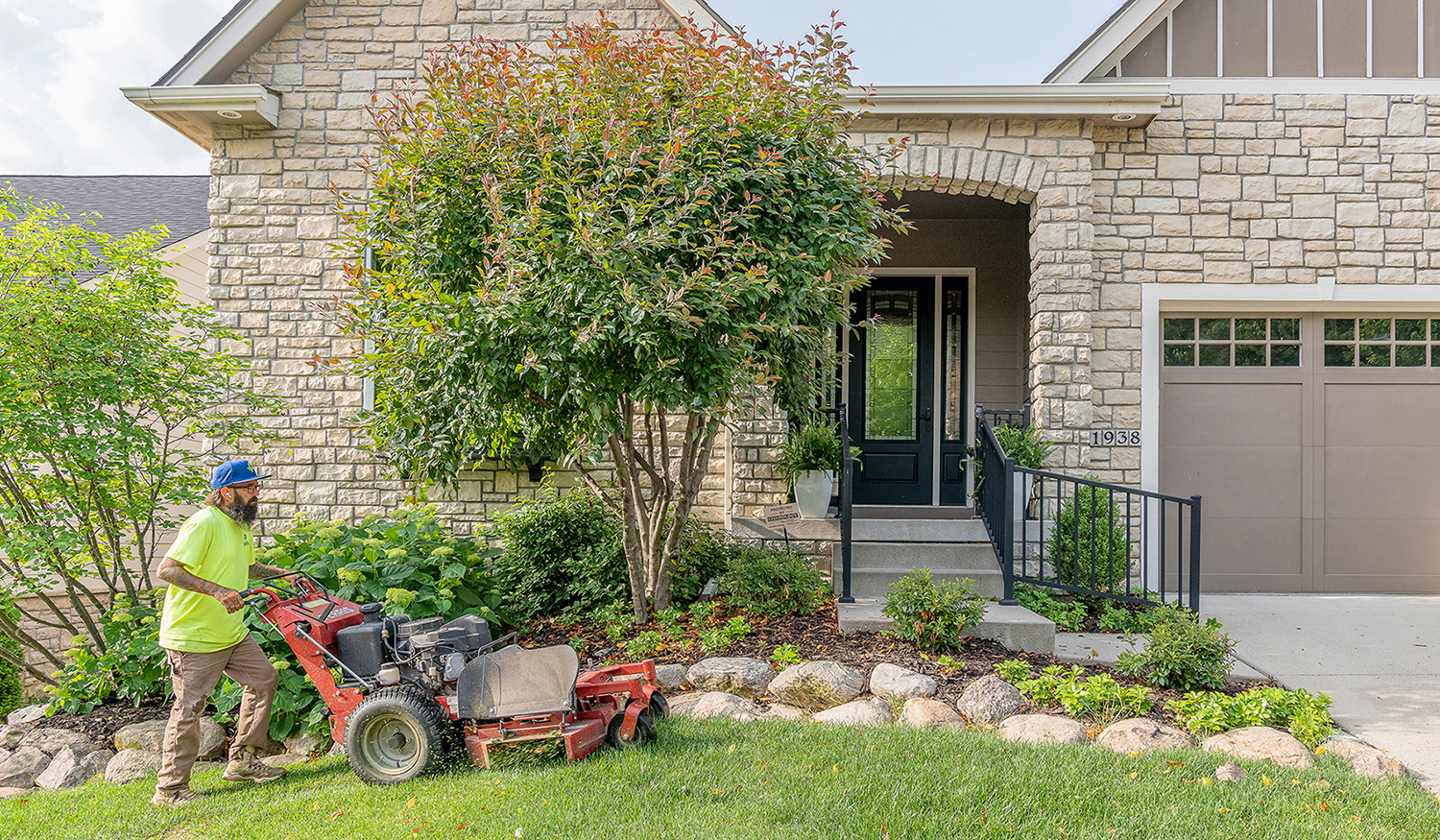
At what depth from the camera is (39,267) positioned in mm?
5129

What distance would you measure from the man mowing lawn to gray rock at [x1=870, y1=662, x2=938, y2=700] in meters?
2.83

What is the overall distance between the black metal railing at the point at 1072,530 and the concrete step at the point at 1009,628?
0.41 m

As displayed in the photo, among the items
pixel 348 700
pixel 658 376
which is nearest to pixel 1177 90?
pixel 658 376

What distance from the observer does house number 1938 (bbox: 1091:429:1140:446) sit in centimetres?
680

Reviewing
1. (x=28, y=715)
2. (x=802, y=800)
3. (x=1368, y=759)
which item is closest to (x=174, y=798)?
(x=28, y=715)

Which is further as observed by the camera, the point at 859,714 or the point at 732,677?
the point at 732,677

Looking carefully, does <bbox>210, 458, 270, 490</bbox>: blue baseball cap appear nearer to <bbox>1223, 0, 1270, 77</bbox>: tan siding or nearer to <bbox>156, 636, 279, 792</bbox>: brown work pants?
<bbox>156, 636, 279, 792</bbox>: brown work pants

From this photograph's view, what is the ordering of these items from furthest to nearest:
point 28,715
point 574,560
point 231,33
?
point 231,33, point 574,560, point 28,715

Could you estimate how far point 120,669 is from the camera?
4.54 m

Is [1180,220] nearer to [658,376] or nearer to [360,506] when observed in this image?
[658,376]

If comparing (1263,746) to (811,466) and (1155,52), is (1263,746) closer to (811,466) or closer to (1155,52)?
(811,466)

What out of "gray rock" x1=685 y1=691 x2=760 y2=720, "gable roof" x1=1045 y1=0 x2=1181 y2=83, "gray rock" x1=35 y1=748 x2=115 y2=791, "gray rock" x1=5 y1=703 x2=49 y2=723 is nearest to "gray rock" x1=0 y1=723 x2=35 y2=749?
"gray rock" x1=5 y1=703 x2=49 y2=723

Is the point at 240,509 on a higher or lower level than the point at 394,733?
higher

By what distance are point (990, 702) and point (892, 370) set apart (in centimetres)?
439
